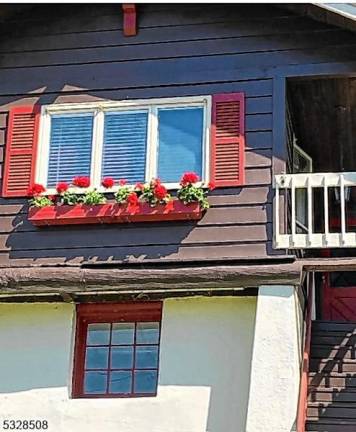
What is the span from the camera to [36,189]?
9180 mm

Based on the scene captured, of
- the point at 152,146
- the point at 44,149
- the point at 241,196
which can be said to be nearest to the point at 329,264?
the point at 241,196

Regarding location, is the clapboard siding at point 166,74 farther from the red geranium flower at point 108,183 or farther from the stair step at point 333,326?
the stair step at point 333,326

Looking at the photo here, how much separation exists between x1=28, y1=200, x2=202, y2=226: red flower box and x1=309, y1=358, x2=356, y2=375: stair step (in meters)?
1.99

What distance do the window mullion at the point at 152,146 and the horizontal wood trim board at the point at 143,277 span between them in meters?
1.07

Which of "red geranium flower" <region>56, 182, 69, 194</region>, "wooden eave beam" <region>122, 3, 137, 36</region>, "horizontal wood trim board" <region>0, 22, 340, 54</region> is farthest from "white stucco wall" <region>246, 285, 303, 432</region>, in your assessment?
"wooden eave beam" <region>122, 3, 137, 36</region>

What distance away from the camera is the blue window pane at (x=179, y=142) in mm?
9117

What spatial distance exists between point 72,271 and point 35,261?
1.99 ft

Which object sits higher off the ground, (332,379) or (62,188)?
→ (62,188)

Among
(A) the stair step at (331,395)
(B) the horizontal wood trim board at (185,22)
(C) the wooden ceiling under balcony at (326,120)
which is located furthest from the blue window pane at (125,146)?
(A) the stair step at (331,395)

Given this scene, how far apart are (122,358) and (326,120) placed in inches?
141

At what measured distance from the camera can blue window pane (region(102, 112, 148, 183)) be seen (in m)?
9.23

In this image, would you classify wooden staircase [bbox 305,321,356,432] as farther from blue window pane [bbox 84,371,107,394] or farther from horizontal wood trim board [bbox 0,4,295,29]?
horizontal wood trim board [bbox 0,4,295,29]

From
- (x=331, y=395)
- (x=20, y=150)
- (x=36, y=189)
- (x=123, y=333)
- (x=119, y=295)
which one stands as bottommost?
(x=331, y=395)

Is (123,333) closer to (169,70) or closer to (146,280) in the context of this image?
(146,280)
